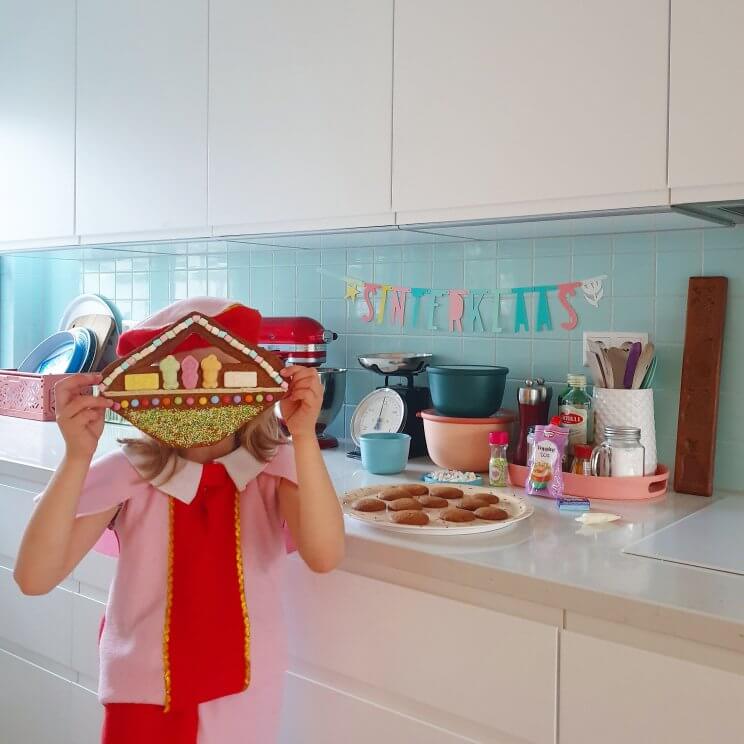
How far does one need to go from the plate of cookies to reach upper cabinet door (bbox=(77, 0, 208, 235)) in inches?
34.0

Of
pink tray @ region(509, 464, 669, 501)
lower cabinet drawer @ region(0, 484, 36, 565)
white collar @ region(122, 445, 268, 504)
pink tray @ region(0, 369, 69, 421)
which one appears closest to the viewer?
white collar @ region(122, 445, 268, 504)

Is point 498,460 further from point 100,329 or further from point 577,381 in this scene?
point 100,329

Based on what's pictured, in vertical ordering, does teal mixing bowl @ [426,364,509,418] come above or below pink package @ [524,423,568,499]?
above

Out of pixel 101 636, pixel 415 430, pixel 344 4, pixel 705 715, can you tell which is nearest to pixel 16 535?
pixel 101 636

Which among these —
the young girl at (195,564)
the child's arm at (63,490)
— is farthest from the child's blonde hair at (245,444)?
the child's arm at (63,490)

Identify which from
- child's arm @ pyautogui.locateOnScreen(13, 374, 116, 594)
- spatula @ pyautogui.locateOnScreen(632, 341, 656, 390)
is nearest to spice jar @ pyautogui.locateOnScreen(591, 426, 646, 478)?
spatula @ pyautogui.locateOnScreen(632, 341, 656, 390)

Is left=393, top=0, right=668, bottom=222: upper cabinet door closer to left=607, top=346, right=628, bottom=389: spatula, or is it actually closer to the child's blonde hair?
left=607, top=346, right=628, bottom=389: spatula

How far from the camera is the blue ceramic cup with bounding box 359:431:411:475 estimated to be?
1.88m

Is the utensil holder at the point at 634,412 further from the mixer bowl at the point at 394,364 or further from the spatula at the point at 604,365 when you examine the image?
the mixer bowl at the point at 394,364

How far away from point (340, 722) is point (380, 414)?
798 millimetres

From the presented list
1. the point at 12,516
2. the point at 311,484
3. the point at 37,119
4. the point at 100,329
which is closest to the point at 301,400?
the point at 311,484

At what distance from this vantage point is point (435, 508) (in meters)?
1.54

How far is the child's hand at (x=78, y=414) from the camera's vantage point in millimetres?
1207

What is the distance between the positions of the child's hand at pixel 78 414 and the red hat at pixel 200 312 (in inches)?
3.8
